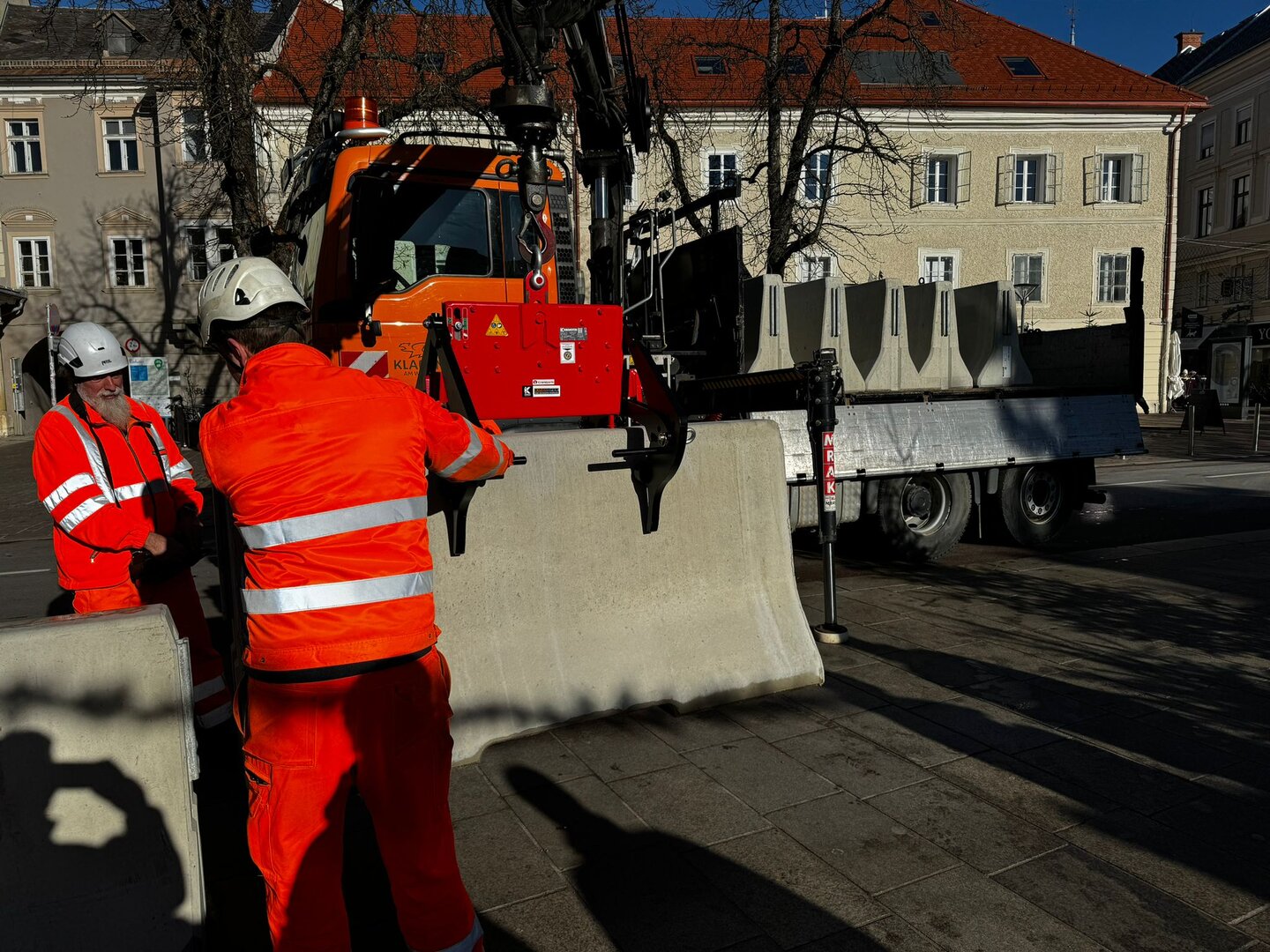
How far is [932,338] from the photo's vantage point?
8.45 m

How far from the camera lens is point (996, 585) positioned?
23.1 feet

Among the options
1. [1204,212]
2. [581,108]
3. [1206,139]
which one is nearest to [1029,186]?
[1204,212]

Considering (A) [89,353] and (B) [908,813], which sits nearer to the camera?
(B) [908,813]

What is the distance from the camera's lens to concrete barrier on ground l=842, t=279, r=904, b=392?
8094 millimetres

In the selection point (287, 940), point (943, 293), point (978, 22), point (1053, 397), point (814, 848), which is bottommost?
point (814, 848)

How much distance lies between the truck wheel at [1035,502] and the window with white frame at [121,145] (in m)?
28.2

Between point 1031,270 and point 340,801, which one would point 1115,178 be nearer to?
point 1031,270

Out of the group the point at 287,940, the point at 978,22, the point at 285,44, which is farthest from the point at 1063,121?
the point at 287,940

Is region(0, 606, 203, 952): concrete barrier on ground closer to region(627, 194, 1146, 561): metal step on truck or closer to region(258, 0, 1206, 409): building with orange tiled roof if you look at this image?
region(627, 194, 1146, 561): metal step on truck

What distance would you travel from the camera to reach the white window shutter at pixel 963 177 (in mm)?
29406

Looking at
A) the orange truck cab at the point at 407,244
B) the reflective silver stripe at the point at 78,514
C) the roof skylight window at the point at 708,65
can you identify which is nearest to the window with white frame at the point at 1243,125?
the roof skylight window at the point at 708,65

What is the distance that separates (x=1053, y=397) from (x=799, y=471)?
3.23 m

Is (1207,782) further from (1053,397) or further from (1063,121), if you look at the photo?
(1063,121)

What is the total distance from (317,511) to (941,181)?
31.4 meters
